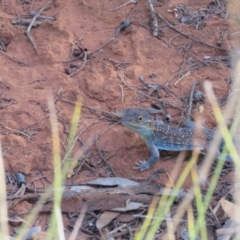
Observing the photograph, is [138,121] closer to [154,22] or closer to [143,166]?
[143,166]

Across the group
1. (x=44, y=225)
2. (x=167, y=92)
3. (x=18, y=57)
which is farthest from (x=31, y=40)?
(x=44, y=225)

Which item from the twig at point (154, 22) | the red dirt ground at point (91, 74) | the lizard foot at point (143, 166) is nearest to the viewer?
the lizard foot at point (143, 166)

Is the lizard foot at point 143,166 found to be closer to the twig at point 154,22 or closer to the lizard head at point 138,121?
the lizard head at point 138,121

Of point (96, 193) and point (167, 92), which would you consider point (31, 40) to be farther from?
point (96, 193)

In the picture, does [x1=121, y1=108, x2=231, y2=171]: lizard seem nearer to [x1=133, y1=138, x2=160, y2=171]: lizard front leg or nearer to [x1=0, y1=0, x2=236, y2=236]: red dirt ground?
Result: [x1=133, y1=138, x2=160, y2=171]: lizard front leg

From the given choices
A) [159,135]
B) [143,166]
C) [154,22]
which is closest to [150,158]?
[143,166]

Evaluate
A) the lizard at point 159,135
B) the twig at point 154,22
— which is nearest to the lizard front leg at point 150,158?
the lizard at point 159,135
